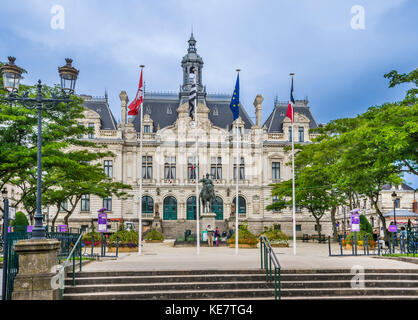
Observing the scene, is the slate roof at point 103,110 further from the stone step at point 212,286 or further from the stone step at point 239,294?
the stone step at point 239,294

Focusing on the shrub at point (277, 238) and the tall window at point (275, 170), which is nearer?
the shrub at point (277, 238)

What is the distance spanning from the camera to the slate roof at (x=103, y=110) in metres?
60.7

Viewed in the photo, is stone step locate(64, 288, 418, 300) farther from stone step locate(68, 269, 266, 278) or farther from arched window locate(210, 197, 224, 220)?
arched window locate(210, 197, 224, 220)

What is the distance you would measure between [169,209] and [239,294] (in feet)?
159

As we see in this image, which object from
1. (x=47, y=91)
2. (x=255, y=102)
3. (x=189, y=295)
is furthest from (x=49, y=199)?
(x=255, y=102)

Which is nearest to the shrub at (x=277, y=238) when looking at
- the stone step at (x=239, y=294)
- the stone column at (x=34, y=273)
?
the stone step at (x=239, y=294)

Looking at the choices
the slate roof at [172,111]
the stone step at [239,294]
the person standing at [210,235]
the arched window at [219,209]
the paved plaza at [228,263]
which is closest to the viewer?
the stone step at [239,294]

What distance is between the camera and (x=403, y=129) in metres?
18.1

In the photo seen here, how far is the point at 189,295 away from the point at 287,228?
50.0 metres

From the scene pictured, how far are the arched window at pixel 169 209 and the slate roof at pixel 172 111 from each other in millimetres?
10580
